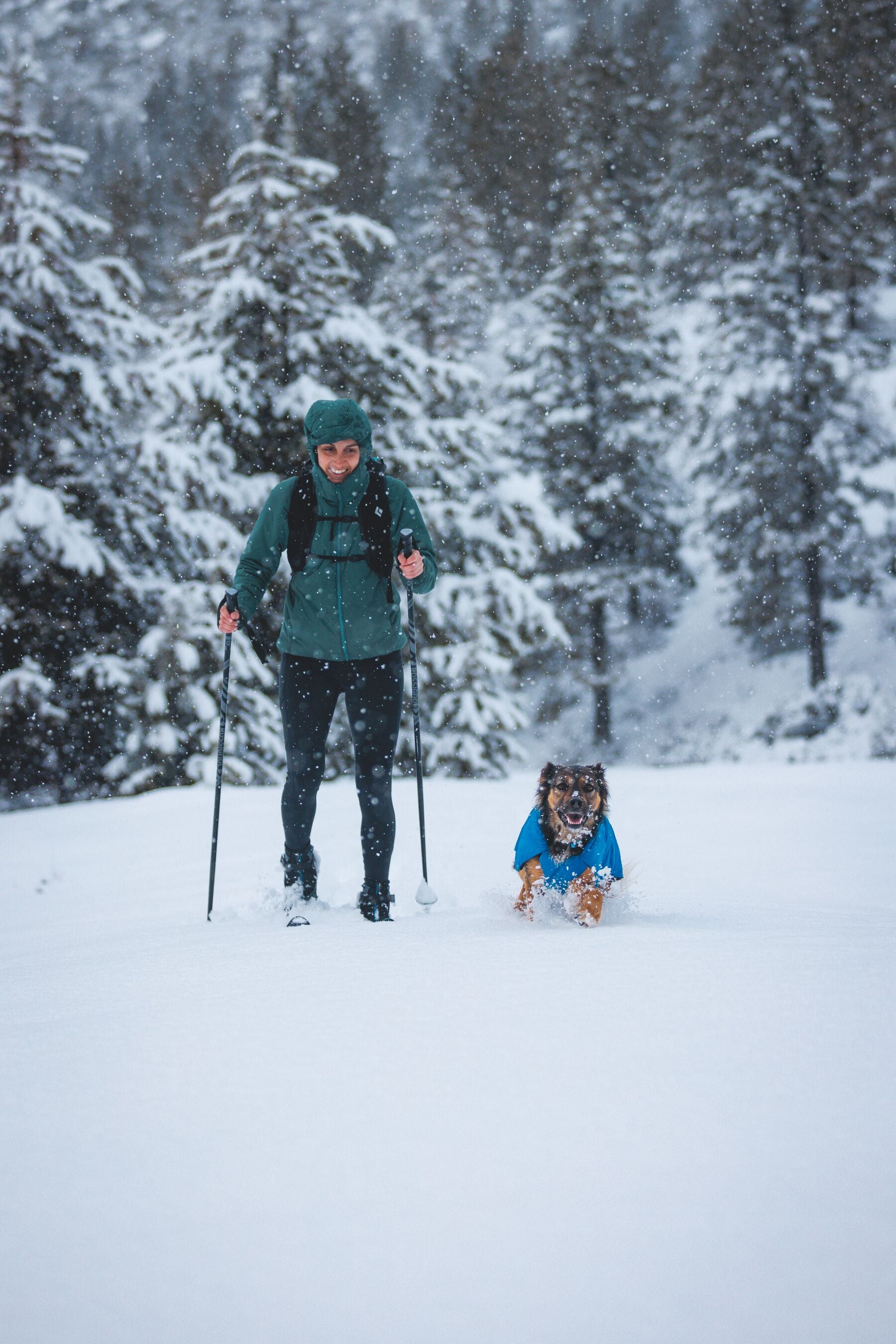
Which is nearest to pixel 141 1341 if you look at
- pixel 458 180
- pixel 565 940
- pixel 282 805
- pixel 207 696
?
pixel 565 940

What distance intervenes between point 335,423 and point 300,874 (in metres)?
1.98

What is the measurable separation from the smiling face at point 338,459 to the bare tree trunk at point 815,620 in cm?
1699

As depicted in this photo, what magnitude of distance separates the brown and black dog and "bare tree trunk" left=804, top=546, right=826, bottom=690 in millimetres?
16781

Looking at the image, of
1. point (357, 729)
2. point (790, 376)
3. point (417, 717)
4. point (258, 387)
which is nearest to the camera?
point (357, 729)

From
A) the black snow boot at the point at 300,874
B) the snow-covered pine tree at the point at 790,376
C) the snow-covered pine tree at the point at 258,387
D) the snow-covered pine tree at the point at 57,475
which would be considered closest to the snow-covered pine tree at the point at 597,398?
the snow-covered pine tree at the point at 790,376

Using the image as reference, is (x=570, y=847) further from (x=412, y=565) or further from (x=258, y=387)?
(x=258, y=387)

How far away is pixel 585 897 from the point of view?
144 inches

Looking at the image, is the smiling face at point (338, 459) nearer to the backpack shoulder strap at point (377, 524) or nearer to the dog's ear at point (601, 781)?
the backpack shoulder strap at point (377, 524)

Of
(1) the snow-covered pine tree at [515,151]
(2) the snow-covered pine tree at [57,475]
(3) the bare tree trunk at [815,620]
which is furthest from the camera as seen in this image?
(1) the snow-covered pine tree at [515,151]

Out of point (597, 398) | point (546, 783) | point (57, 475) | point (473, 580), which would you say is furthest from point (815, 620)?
point (546, 783)

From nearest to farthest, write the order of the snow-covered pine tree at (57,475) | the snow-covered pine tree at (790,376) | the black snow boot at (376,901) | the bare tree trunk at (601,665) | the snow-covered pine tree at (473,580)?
the black snow boot at (376,901)
the snow-covered pine tree at (57,475)
the snow-covered pine tree at (473,580)
the snow-covered pine tree at (790,376)
the bare tree trunk at (601,665)

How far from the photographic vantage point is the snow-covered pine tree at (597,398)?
62.3ft

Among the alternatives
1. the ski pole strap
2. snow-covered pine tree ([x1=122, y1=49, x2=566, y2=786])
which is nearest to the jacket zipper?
the ski pole strap

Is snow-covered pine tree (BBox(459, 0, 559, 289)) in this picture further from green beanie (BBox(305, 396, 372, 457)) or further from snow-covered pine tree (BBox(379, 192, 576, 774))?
green beanie (BBox(305, 396, 372, 457))
